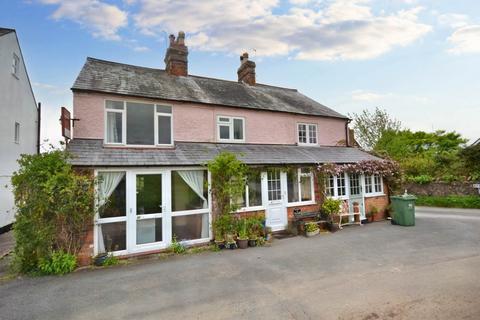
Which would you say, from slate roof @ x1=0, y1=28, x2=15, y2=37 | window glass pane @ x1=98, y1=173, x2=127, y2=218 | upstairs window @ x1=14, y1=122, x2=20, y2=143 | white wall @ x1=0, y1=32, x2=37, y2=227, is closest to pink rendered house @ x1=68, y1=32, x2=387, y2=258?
window glass pane @ x1=98, y1=173, x2=127, y2=218

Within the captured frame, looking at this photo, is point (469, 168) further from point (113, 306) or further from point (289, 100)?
point (113, 306)

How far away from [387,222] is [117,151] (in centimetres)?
1344

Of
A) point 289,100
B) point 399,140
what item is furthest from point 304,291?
point 399,140

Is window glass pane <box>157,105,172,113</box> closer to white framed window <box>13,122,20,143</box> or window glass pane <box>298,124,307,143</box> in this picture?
window glass pane <box>298,124,307,143</box>

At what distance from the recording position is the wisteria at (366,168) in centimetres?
1136

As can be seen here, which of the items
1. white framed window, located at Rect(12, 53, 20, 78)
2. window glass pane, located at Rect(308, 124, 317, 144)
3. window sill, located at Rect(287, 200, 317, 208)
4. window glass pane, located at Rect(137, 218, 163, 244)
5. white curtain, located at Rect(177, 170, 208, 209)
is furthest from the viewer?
window glass pane, located at Rect(308, 124, 317, 144)

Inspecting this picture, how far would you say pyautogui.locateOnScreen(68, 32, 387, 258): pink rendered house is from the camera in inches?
312

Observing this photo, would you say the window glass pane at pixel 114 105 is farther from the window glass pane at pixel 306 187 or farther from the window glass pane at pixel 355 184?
the window glass pane at pixel 355 184

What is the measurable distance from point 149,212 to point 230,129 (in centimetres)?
588

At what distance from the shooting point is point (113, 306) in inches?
186

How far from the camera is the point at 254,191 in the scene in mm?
10336

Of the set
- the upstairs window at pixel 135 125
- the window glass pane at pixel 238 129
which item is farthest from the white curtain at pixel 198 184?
the window glass pane at pixel 238 129

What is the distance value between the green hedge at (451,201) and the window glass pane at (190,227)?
17956 millimetres

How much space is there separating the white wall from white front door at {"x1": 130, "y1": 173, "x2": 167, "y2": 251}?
751cm
